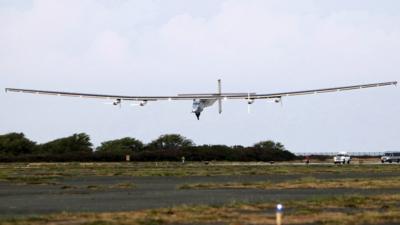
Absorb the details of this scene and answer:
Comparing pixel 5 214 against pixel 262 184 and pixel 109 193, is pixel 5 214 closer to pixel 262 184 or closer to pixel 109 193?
pixel 109 193

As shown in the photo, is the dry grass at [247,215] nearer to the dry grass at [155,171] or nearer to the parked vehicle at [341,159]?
the dry grass at [155,171]

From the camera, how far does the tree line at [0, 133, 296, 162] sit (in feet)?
344

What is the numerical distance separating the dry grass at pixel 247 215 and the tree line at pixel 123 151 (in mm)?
77552

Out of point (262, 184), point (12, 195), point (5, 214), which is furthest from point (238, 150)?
point (5, 214)

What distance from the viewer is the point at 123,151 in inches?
4670

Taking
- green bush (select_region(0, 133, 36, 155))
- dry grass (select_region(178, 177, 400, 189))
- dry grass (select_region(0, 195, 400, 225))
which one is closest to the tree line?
green bush (select_region(0, 133, 36, 155))

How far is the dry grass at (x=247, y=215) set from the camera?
22.0m

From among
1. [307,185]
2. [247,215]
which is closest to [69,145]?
[307,185]

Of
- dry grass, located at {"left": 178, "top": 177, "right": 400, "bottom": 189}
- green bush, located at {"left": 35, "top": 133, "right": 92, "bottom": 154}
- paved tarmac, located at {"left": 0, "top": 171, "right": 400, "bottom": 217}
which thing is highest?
green bush, located at {"left": 35, "top": 133, "right": 92, "bottom": 154}

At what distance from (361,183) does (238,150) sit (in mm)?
74021

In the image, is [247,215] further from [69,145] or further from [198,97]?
[69,145]

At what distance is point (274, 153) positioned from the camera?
11231 centimetres

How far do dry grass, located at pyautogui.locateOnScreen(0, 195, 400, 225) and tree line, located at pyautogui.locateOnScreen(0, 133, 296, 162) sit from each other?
77552mm

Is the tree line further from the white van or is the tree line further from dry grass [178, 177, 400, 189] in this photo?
dry grass [178, 177, 400, 189]
